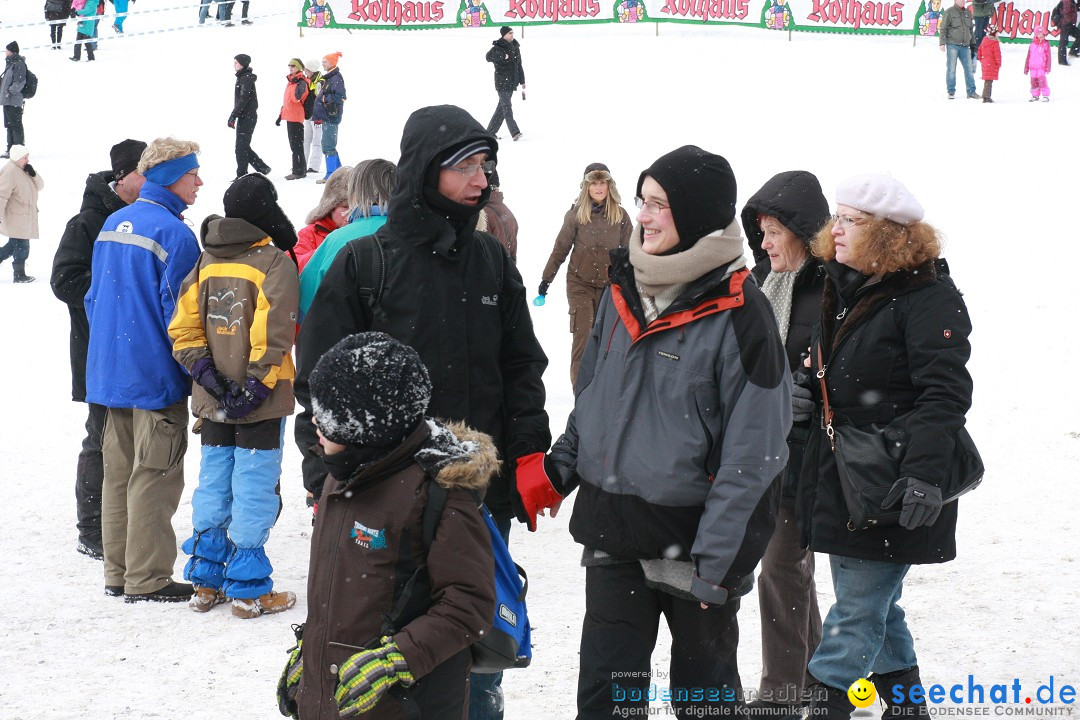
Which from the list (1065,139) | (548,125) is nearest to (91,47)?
(548,125)

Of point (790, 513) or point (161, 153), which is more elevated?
point (161, 153)

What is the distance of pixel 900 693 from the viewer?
3.74 m

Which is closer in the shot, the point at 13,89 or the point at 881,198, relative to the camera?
the point at 881,198

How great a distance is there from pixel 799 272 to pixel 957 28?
19.2 m

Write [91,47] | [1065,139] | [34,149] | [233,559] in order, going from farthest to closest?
[91,47] → [34,149] → [1065,139] → [233,559]

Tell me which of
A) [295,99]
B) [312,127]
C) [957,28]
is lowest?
[312,127]

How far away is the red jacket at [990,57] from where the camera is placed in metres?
21.1

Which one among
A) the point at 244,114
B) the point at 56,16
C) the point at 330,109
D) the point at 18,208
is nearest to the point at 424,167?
the point at 18,208

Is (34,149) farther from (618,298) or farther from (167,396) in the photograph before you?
(618,298)

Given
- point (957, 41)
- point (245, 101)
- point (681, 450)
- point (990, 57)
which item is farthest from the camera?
point (957, 41)

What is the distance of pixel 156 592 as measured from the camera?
536 cm

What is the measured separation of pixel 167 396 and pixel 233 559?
858mm

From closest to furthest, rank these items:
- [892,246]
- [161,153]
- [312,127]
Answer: [892,246] → [161,153] → [312,127]

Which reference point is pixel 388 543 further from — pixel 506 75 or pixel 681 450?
pixel 506 75
